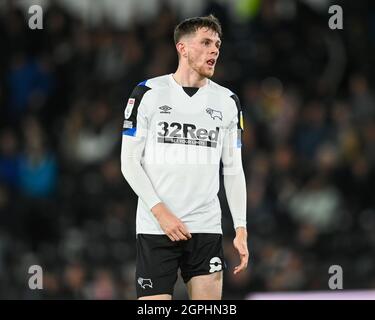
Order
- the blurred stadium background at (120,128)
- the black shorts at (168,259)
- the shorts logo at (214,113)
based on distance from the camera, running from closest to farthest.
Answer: the black shorts at (168,259) < the shorts logo at (214,113) < the blurred stadium background at (120,128)

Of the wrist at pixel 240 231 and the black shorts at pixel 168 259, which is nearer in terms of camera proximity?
the black shorts at pixel 168 259

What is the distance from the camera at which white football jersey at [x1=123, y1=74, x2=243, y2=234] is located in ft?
16.4

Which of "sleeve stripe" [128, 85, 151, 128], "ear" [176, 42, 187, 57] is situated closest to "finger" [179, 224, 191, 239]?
"sleeve stripe" [128, 85, 151, 128]

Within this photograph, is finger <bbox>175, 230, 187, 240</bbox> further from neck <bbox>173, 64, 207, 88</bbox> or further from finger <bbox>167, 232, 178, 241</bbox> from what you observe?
neck <bbox>173, 64, 207, 88</bbox>

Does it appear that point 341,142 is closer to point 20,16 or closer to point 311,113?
point 311,113

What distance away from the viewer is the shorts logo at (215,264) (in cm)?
500

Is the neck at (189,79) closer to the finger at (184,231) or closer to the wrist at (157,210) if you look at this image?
the wrist at (157,210)

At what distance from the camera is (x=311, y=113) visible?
10039mm

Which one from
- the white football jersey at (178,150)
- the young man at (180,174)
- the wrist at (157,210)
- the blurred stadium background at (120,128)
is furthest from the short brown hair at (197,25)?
the blurred stadium background at (120,128)

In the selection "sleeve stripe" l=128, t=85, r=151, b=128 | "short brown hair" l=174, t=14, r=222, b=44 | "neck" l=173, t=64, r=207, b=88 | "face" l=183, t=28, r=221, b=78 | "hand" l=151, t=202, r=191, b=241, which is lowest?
"hand" l=151, t=202, r=191, b=241

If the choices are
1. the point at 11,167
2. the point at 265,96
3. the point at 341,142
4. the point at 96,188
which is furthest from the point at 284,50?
the point at 11,167

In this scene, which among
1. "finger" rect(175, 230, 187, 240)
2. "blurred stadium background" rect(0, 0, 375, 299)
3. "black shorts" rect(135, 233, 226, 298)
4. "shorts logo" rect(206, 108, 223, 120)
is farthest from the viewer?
"blurred stadium background" rect(0, 0, 375, 299)

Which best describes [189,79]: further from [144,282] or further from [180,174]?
[144,282]

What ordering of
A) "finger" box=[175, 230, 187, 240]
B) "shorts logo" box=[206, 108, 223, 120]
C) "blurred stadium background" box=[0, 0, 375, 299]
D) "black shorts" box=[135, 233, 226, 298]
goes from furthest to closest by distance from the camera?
1. "blurred stadium background" box=[0, 0, 375, 299]
2. "shorts logo" box=[206, 108, 223, 120]
3. "black shorts" box=[135, 233, 226, 298]
4. "finger" box=[175, 230, 187, 240]
